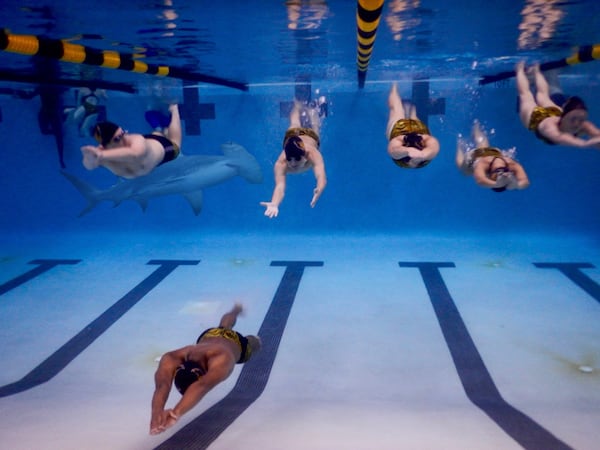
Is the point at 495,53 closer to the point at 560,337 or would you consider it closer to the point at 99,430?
the point at 560,337

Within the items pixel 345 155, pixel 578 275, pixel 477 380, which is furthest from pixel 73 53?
pixel 578 275

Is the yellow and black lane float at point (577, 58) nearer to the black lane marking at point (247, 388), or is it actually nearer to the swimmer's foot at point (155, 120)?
the black lane marking at point (247, 388)

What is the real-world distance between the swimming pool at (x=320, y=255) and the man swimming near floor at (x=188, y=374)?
54 cm

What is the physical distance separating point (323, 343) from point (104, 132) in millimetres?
3939

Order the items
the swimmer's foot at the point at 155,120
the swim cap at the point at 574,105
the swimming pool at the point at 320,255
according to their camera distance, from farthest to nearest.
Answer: the swimmer's foot at the point at 155,120 < the swim cap at the point at 574,105 < the swimming pool at the point at 320,255

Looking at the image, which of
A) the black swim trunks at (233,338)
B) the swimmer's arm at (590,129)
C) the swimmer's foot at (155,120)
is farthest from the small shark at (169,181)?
the swimmer's arm at (590,129)

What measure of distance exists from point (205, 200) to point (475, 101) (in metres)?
8.37

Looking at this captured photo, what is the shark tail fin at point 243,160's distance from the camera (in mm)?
11031

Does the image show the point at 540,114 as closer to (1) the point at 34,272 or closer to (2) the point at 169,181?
(2) the point at 169,181

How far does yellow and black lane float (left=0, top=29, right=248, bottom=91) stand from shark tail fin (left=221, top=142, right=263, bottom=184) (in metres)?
2.41

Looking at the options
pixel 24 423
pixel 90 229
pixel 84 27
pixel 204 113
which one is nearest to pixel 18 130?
pixel 90 229

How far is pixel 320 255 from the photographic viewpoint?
10500 millimetres

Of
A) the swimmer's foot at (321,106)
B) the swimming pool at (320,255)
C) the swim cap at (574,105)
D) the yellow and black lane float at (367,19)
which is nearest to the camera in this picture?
the yellow and black lane float at (367,19)

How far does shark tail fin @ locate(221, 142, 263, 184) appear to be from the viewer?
36.2ft
